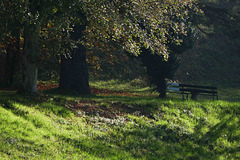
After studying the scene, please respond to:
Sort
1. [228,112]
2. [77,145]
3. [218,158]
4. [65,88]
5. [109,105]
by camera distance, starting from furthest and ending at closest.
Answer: [65,88], [228,112], [109,105], [218,158], [77,145]

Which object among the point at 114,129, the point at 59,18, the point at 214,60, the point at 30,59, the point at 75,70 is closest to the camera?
the point at 114,129

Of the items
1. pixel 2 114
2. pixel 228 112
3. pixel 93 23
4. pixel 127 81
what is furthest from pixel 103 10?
pixel 127 81

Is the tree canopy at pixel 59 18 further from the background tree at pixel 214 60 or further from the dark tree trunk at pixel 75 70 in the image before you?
the background tree at pixel 214 60

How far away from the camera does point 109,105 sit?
1377cm

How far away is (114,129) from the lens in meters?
11.3

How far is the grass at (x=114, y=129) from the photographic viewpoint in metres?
8.70

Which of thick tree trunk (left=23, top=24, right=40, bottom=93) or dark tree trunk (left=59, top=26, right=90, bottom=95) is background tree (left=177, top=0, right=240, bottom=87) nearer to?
dark tree trunk (left=59, top=26, right=90, bottom=95)

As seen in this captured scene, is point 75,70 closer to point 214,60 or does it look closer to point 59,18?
point 59,18

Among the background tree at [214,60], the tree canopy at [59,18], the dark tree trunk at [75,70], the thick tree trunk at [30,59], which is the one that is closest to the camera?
the tree canopy at [59,18]

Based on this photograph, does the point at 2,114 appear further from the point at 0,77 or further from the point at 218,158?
the point at 0,77

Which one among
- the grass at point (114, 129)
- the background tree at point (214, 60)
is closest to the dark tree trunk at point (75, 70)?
the grass at point (114, 129)

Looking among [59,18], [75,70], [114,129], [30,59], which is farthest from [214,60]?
[30,59]

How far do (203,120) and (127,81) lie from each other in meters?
16.7

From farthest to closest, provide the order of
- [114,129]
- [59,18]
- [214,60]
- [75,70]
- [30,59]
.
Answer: [214,60] → [75,70] → [30,59] → [59,18] → [114,129]
